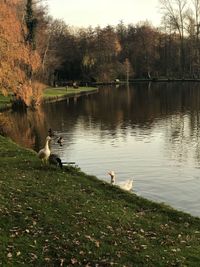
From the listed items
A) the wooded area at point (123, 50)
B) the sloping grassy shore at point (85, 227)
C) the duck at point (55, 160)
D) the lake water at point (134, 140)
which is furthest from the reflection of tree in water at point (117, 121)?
the wooded area at point (123, 50)

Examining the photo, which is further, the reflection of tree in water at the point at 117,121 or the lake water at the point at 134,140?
the reflection of tree in water at the point at 117,121

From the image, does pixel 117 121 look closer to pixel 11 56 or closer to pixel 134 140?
pixel 134 140

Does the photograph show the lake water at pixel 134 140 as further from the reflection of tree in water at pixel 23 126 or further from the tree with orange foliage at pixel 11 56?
the tree with orange foliage at pixel 11 56

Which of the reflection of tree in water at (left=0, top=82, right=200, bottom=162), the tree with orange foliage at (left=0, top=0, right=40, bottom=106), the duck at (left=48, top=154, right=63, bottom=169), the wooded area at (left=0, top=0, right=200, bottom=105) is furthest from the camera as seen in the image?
the wooded area at (left=0, top=0, right=200, bottom=105)

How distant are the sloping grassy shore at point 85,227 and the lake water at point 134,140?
4.06 metres

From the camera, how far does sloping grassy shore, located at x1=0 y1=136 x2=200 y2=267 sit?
11.4 m

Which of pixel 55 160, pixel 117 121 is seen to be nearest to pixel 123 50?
pixel 117 121

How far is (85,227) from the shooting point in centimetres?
1331

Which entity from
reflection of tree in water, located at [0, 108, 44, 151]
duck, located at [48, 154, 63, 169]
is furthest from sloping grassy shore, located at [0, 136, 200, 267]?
reflection of tree in water, located at [0, 108, 44, 151]

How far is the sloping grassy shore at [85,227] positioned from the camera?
1139cm

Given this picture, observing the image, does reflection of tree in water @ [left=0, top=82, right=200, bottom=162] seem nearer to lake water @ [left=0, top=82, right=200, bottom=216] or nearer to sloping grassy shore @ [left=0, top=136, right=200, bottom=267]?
lake water @ [left=0, top=82, right=200, bottom=216]

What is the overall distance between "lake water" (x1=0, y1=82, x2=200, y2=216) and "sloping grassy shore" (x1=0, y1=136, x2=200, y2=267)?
4.06m

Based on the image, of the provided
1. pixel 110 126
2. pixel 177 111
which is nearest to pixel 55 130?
pixel 110 126

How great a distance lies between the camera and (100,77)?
12444 centimetres
